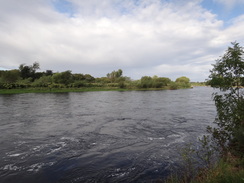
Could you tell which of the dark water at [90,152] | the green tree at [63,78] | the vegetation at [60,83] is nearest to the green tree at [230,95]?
the dark water at [90,152]

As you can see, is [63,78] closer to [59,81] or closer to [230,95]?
[59,81]

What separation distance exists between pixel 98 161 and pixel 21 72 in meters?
134

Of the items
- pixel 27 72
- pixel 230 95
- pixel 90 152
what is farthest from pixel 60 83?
pixel 230 95

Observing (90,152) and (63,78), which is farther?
(63,78)

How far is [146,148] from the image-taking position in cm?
1227

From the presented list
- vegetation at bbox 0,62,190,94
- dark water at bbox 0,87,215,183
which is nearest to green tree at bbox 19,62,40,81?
vegetation at bbox 0,62,190,94

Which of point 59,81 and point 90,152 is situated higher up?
point 59,81

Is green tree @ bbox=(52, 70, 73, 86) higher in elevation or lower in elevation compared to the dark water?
higher

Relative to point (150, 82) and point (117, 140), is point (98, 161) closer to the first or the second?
point (117, 140)

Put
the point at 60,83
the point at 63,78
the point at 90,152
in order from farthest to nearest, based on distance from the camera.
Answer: the point at 63,78
the point at 60,83
the point at 90,152

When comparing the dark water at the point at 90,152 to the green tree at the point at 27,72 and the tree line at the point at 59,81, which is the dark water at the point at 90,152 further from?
the green tree at the point at 27,72

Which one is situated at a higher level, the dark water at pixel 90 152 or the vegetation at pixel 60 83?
the vegetation at pixel 60 83

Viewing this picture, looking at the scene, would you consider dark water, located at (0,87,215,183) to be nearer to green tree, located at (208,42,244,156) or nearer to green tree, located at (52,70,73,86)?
green tree, located at (208,42,244,156)

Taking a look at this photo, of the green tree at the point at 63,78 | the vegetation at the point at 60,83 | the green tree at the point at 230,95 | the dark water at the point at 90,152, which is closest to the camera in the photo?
the dark water at the point at 90,152
